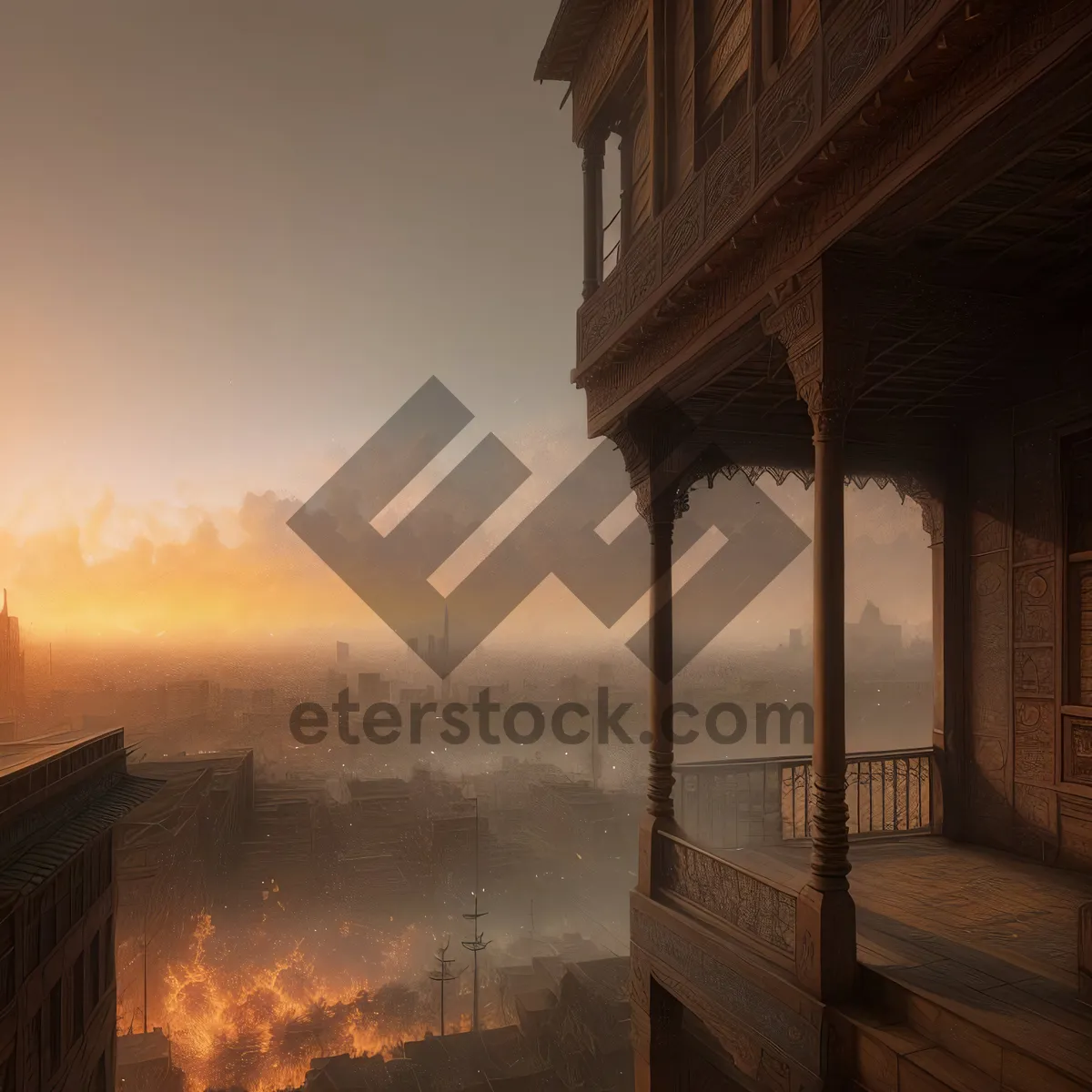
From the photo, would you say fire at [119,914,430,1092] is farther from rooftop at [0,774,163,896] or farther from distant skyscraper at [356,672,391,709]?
rooftop at [0,774,163,896]

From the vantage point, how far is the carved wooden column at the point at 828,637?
4402 mm

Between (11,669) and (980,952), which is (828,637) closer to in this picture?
(980,952)

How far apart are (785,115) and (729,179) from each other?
649 millimetres

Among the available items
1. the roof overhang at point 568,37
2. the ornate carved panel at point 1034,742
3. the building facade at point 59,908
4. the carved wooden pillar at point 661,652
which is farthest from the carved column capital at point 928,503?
the building facade at point 59,908

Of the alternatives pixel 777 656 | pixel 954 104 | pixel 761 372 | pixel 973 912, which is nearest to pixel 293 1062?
pixel 777 656

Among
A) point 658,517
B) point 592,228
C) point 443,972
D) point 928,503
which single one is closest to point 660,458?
point 658,517

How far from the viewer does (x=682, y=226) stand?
18.7 feet

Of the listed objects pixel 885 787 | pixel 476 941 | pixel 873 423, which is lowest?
pixel 476 941

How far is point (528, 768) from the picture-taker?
138ft

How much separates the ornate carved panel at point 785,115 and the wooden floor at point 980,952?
15.0ft

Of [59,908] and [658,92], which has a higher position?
[658,92]

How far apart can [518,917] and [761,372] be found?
33.5 m

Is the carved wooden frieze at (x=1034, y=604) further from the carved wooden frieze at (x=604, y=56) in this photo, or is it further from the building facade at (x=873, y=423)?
the carved wooden frieze at (x=604, y=56)

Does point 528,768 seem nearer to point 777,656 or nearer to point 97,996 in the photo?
point 777,656
